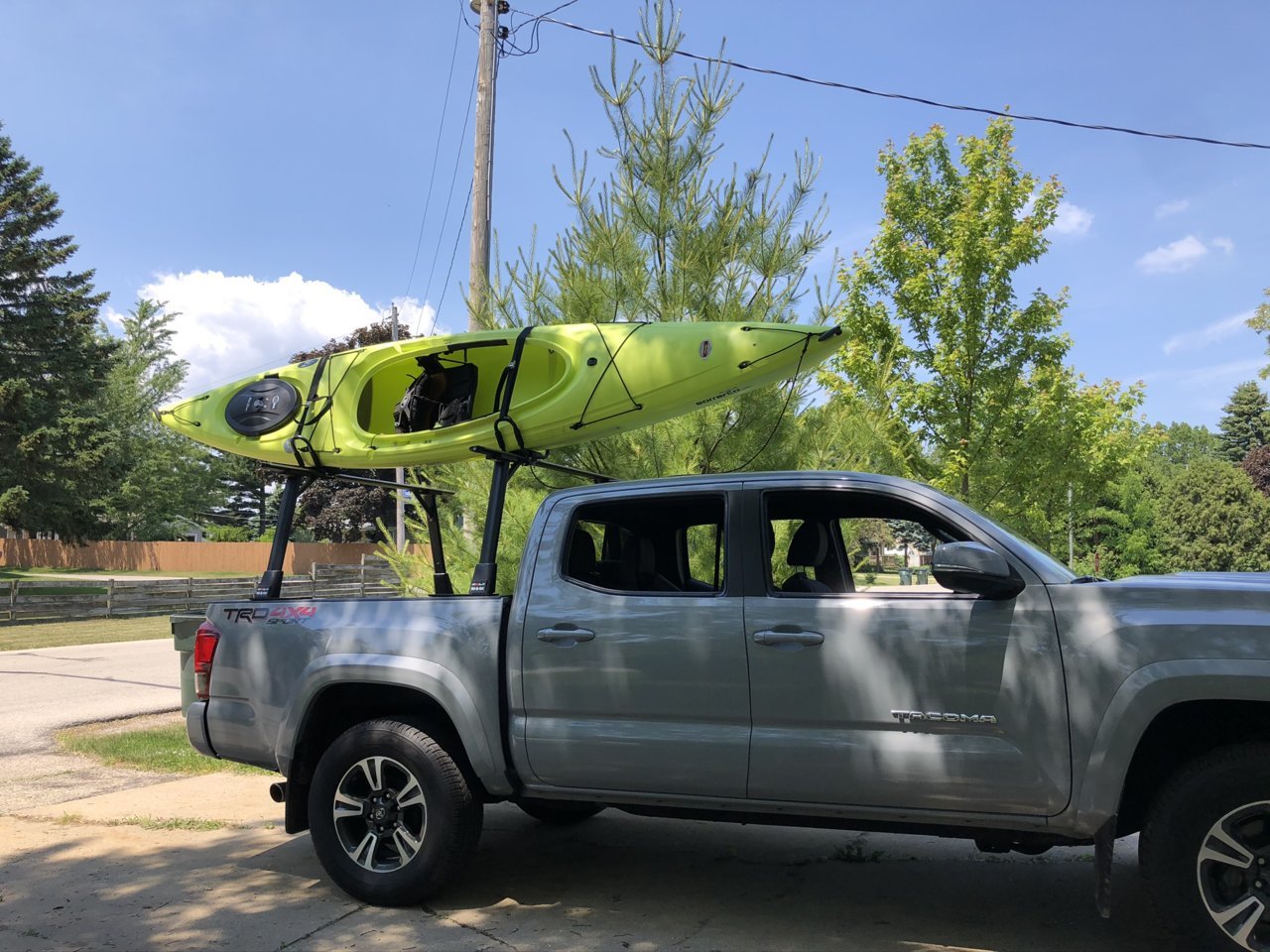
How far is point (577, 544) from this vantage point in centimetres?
456

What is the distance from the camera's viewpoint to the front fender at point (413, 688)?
4.28 metres

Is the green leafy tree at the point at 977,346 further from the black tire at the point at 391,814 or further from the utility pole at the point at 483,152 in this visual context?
the black tire at the point at 391,814

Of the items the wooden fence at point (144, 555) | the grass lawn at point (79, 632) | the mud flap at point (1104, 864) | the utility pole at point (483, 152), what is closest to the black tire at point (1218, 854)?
the mud flap at point (1104, 864)

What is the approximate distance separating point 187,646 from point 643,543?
260cm

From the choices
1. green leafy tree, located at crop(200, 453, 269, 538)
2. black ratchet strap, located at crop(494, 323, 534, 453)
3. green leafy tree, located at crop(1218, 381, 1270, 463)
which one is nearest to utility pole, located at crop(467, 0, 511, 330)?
black ratchet strap, located at crop(494, 323, 534, 453)

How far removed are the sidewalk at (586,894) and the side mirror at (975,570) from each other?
1399 mm

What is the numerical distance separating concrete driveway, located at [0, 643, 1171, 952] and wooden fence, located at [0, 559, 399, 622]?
51.7 ft

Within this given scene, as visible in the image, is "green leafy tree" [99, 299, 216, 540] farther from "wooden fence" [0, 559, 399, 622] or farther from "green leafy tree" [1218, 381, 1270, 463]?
"green leafy tree" [1218, 381, 1270, 463]

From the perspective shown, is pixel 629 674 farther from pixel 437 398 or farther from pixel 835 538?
pixel 437 398

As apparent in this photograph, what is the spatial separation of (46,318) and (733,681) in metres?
37.7

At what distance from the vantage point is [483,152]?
10945 millimetres

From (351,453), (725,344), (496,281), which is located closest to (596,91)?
(496,281)

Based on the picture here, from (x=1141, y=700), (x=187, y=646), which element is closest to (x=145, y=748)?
(x=187, y=646)

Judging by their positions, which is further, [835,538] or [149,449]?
[149,449]
